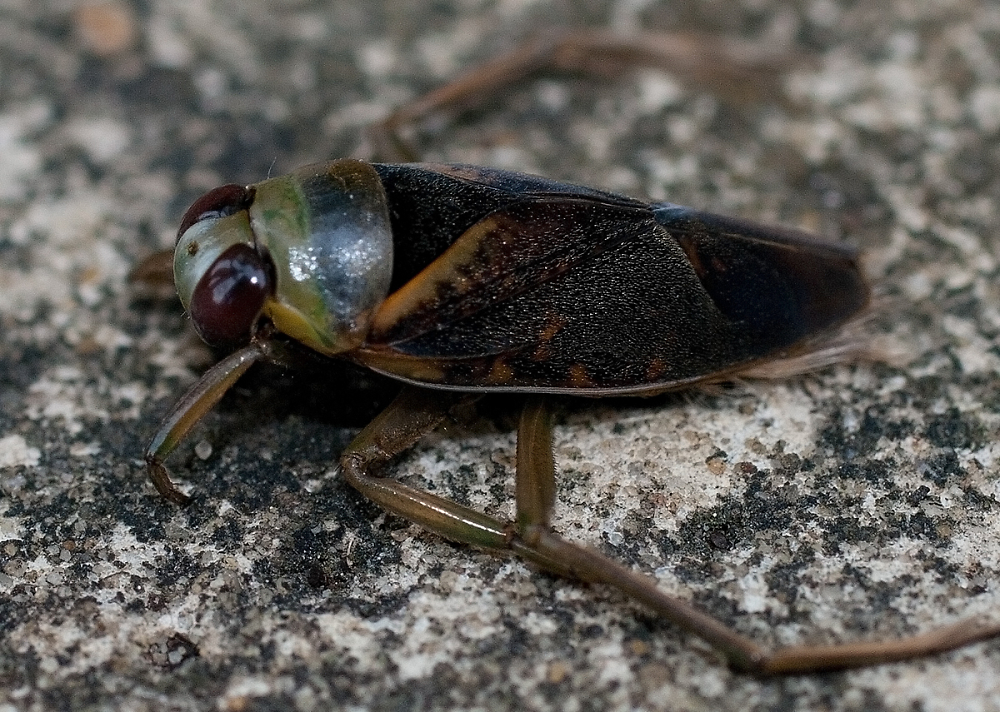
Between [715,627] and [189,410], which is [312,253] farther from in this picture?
[715,627]

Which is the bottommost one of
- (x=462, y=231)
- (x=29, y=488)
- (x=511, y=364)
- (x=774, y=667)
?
(x=774, y=667)

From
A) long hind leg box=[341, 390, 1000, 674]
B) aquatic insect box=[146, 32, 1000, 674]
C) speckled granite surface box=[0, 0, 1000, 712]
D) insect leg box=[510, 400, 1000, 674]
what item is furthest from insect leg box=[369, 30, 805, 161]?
insect leg box=[510, 400, 1000, 674]

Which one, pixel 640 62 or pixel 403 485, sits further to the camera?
pixel 640 62

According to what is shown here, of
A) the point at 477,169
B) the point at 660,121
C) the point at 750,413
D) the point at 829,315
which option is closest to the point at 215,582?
the point at 477,169

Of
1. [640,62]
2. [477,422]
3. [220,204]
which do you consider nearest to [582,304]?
[477,422]

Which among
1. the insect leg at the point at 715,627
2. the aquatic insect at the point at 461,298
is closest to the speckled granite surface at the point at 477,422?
the insect leg at the point at 715,627

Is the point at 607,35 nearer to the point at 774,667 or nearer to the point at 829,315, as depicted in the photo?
the point at 829,315

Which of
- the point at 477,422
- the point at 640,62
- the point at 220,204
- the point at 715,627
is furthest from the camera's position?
the point at 640,62

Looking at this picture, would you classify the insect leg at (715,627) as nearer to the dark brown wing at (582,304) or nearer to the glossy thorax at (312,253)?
the dark brown wing at (582,304)
